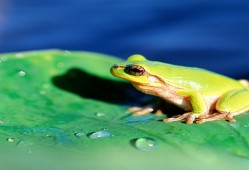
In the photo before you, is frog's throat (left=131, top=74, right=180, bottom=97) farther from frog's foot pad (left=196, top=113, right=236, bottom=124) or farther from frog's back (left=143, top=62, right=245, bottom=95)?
frog's foot pad (left=196, top=113, right=236, bottom=124)

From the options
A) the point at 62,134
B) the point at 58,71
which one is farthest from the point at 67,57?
the point at 62,134

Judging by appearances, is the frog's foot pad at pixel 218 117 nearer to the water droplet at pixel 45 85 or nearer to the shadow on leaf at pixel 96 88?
the shadow on leaf at pixel 96 88

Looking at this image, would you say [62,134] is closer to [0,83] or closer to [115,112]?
[115,112]

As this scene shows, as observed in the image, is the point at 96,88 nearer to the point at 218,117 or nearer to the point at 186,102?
Answer: the point at 186,102

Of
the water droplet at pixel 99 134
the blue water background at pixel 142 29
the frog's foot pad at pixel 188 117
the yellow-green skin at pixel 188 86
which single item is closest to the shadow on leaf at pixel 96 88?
the yellow-green skin at pixel 188 86

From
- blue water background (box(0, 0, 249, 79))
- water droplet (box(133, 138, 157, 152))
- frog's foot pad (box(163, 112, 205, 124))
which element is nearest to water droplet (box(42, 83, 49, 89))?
frog's foot pad (box(163, 112, 205, 124))

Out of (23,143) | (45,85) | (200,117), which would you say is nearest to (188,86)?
(200,117)

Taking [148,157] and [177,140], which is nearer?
[148,157]
